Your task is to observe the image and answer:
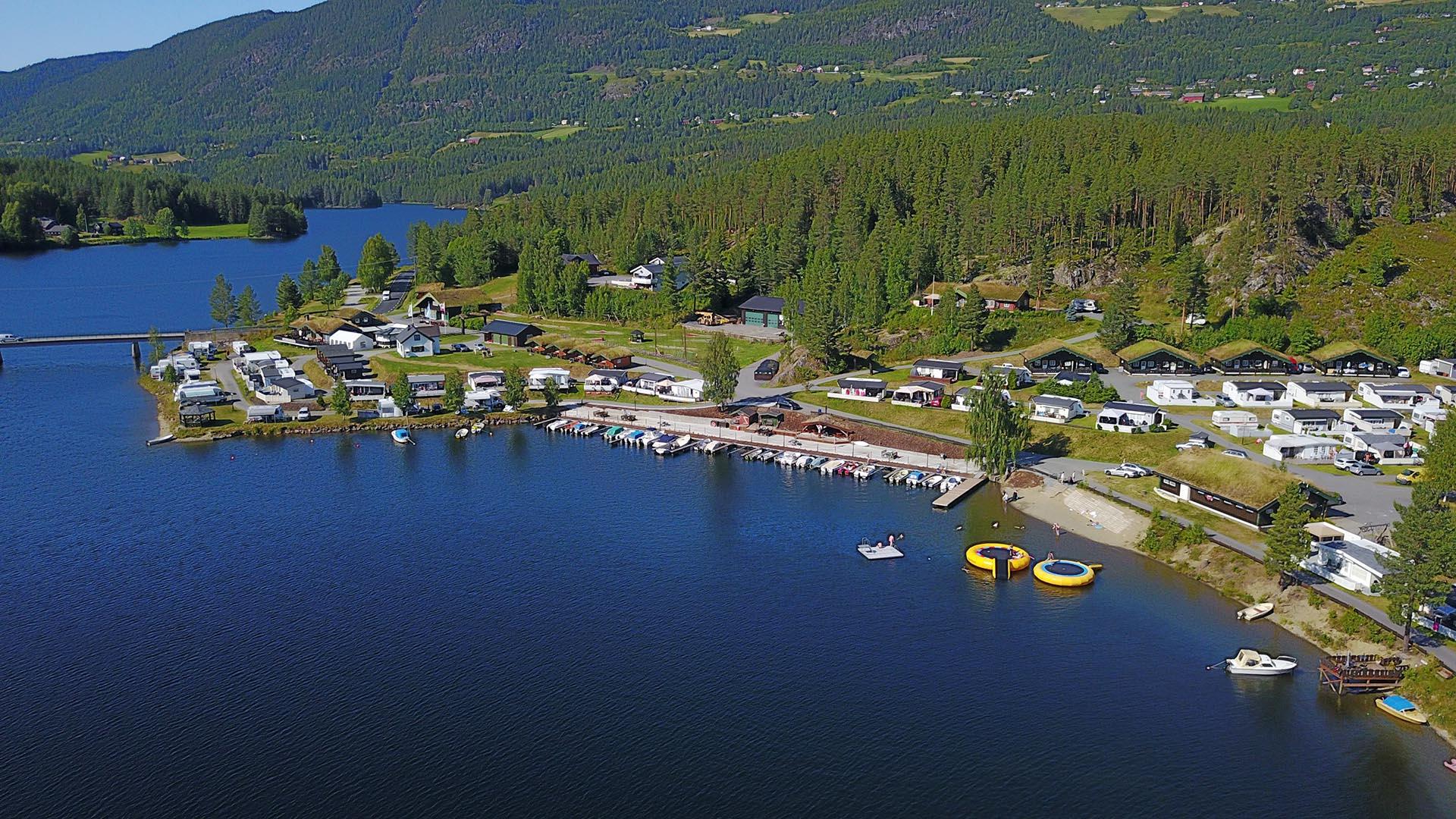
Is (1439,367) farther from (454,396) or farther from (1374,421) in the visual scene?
(454,396)

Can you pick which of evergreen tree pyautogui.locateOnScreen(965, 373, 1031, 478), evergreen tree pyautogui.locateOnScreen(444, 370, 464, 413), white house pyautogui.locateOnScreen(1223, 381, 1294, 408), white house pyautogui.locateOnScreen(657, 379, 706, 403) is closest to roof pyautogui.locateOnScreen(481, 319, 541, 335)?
evergreen tree pyautogui.locateOnScreen(444, 370, 464, 413)

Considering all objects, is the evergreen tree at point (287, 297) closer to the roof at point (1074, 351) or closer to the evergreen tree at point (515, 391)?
the evergreen tree at point (515, 391)

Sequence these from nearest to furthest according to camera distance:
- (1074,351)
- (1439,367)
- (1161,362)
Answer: (1439,367)
(1074,351)
(1161,362)

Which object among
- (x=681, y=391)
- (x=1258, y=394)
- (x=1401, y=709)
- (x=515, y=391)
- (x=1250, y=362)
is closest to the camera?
(x=1401, y=709)

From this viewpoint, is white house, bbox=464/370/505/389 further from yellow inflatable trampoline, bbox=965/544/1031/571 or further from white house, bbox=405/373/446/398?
yellow inflatable trampoline, bbox=965/544/1031/571

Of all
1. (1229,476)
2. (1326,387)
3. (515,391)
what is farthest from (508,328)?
(1326,387)

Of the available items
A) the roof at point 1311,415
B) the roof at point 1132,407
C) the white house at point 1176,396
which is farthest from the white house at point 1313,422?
the roof at point 1132,407

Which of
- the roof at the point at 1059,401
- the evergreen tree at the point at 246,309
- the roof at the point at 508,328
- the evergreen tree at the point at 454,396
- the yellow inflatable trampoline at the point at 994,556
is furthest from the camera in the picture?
the evergreen tree at the point at 246,309
